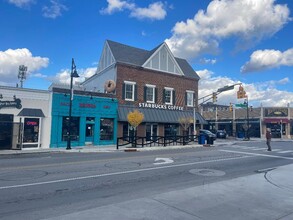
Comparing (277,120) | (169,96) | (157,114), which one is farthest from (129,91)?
(277,120)

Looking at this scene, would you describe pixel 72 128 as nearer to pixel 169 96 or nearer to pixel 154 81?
pixel 154 81

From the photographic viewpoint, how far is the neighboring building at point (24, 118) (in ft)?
66.4

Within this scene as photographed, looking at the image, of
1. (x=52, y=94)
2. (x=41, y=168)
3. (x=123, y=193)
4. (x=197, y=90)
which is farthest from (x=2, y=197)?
(x=197, y=90)

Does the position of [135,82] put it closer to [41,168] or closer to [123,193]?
[41,168]

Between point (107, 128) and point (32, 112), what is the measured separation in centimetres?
755

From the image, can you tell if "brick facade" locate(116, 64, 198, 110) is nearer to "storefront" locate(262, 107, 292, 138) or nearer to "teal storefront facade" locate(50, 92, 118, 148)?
"teal storefront facade" locate(50, 92, 118, 148)

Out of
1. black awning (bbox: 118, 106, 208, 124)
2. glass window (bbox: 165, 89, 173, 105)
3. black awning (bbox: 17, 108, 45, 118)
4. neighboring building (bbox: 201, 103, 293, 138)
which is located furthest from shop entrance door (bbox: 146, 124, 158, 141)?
neighboring building (bbox: 201, 103, 293, 138)

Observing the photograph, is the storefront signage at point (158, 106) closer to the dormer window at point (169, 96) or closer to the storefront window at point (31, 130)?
the dormer window at point (169, 96)

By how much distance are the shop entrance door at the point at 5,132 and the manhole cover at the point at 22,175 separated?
11493 millimetres

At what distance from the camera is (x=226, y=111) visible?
2288 inches

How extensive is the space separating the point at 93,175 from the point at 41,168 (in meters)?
2.99

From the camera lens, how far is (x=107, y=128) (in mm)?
25953

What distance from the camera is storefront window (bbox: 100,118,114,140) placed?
84.0 ft

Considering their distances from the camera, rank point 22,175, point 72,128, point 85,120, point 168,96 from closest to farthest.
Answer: point 22,175, point 72,128, point 85,120, point 168,96
